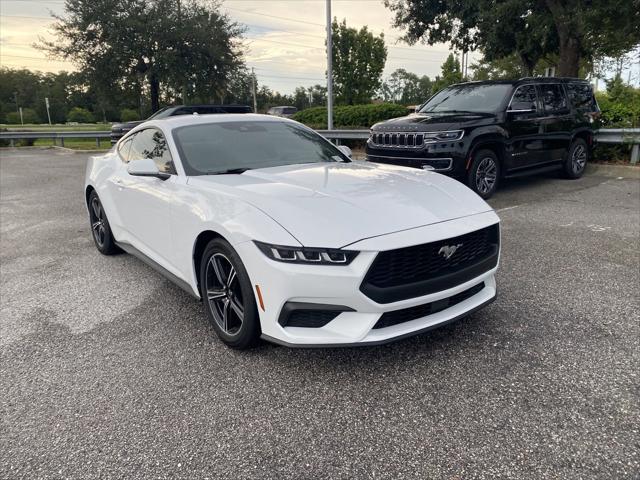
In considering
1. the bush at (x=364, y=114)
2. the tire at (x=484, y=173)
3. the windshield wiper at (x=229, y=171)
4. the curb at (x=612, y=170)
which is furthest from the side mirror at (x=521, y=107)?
the bush at (x=364, y=114)

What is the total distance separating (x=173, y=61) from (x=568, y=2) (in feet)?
57.3

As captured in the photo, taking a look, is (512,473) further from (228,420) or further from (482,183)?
(482,183)

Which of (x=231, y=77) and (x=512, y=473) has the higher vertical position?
(x=231, y=77)

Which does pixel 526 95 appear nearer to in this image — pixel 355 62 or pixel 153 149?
pixel 153 149

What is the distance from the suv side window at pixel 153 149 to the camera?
12.9 ft

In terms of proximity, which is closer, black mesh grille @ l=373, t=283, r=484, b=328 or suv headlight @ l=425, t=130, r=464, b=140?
black mesh grille @ l=373, t=283, r=484, b=328

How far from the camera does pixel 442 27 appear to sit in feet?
53.6

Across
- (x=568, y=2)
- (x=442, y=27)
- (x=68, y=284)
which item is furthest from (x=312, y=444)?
(x=442, y=27)

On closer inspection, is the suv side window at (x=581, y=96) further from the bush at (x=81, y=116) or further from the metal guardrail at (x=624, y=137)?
the bush at (x=81, y=116)

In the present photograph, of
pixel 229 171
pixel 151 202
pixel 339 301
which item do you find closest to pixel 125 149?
pixel 151 202

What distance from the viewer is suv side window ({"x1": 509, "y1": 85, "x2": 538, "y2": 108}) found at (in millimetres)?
7992

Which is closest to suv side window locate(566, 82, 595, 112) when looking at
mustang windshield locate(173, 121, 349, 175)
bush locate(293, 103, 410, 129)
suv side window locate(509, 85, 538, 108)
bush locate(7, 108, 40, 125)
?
suv side window locate(509, 85, 538, 108)

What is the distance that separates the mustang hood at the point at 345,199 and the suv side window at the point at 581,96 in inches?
267

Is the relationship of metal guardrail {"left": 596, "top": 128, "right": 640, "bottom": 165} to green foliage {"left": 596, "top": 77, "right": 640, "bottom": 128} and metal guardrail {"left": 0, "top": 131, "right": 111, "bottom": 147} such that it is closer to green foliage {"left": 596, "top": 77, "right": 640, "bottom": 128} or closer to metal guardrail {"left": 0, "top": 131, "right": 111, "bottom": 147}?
green foliage {"left": 596, "top": 77, "right": 640, "bottom": 128}
